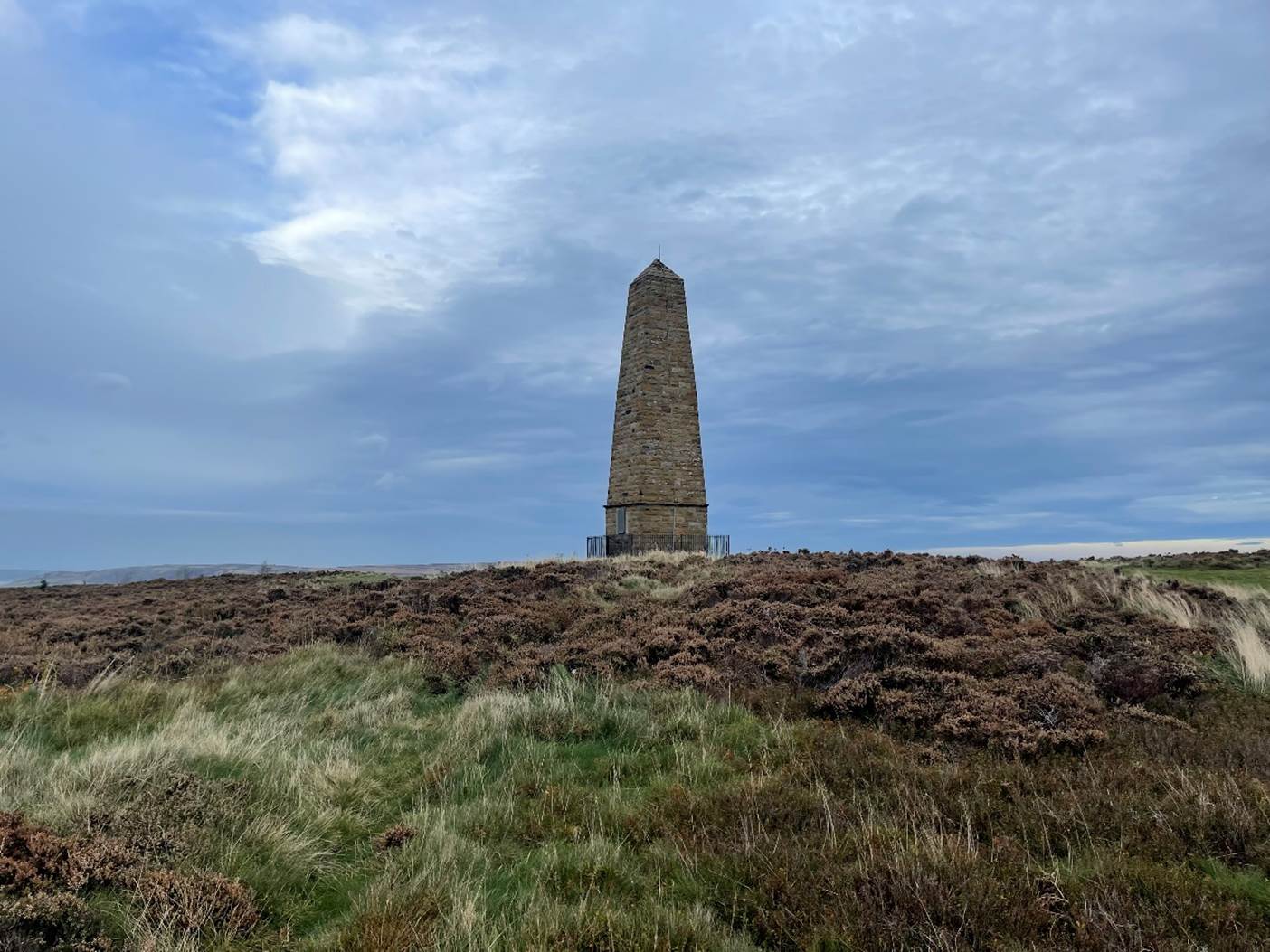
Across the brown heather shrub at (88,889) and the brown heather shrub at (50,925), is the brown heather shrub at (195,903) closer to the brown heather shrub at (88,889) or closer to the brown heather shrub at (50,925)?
the brown heather shrub at (88,889)

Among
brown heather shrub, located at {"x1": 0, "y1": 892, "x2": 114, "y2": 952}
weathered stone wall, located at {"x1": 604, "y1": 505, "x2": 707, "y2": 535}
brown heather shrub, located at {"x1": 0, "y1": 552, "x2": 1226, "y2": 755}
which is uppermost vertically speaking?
weathered stone wall, located at {"x1": 604, "y1": 505, "x2": 707, "y2": 535}

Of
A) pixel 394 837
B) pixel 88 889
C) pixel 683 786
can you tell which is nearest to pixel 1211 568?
pixel 683 786

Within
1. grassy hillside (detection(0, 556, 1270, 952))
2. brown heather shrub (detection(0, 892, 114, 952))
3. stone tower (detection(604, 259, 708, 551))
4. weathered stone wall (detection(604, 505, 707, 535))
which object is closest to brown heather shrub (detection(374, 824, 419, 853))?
grassy hillside (detection(0, 556, 1270, 952))

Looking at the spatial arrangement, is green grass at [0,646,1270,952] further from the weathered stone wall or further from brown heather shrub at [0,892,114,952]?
the weathered stone wall

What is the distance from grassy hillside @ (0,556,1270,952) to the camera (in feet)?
13.1

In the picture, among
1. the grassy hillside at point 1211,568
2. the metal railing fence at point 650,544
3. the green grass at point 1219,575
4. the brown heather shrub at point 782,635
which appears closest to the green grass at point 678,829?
the brown heather shrub at point 782,635

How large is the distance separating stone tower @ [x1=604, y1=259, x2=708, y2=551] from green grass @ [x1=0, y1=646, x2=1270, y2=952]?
19.6 m

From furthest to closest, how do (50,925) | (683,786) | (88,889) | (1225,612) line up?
(1225,612)
(683,786)
(88,889)
(50,925)

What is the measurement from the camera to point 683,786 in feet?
19.6

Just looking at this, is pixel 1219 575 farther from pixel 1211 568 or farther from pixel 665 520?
pixel 665 520

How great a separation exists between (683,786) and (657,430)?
2255 cm

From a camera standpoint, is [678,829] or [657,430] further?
[657,430]

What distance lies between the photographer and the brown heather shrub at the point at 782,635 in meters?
8.03

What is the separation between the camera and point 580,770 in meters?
6.86
